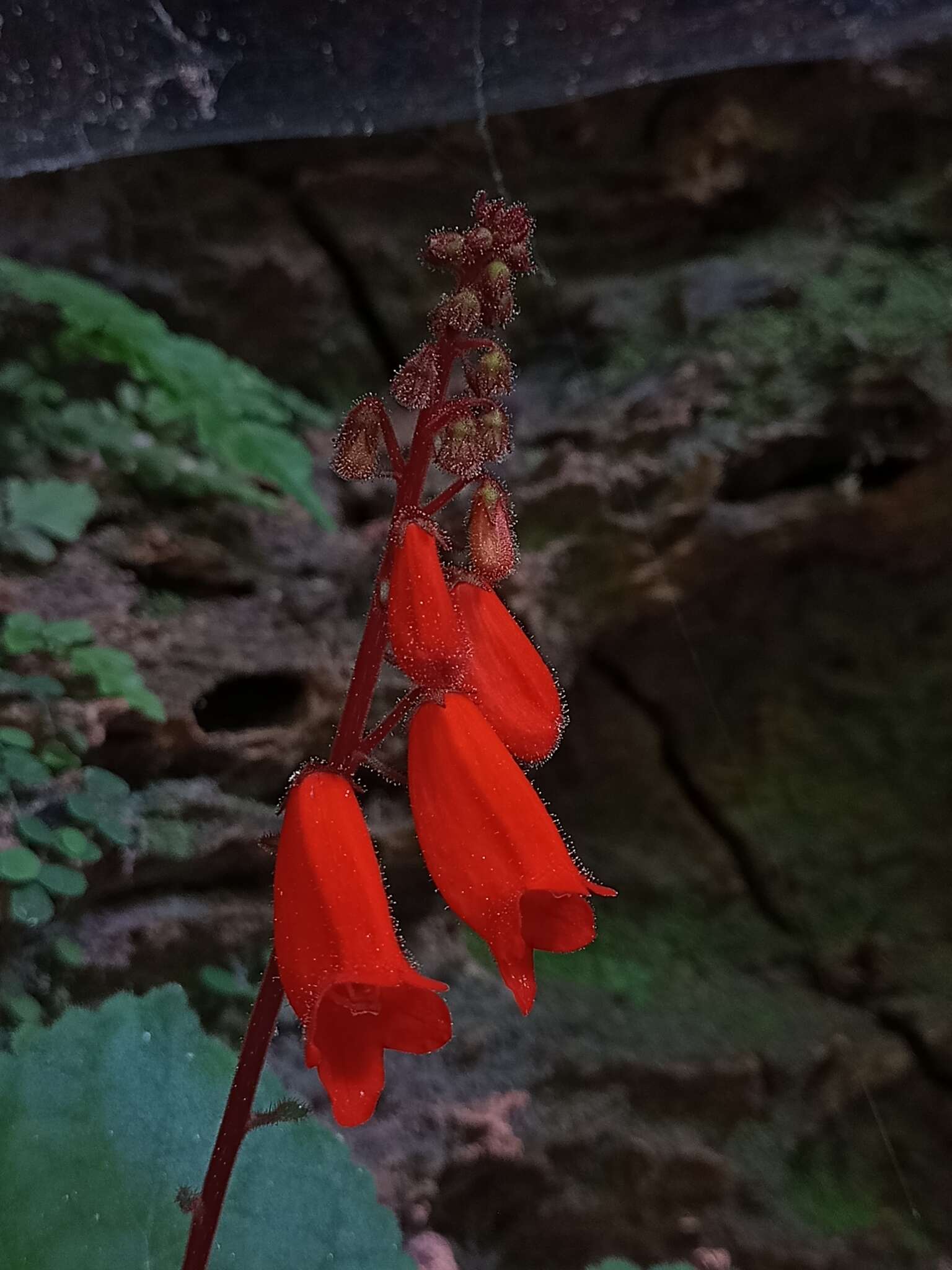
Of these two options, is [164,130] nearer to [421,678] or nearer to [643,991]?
[421,678]

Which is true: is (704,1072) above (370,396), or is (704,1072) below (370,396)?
below

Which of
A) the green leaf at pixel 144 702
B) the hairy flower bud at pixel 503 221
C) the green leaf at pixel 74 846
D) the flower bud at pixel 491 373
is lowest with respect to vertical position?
the green leaf at pixel 74 846

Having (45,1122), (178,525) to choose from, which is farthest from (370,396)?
(178,525)

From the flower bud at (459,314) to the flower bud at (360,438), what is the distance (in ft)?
0.25

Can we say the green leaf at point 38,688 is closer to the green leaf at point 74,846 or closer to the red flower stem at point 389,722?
the green leaf at point 74,846

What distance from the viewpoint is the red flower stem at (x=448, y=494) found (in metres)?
0.71

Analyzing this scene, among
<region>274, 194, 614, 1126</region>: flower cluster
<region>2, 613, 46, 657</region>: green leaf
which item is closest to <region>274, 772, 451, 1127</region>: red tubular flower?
<region>274, 194, 614, 1126</region>: flower cluster

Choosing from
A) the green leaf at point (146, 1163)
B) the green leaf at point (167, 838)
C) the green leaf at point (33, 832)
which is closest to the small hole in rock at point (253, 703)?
the green leaf at point (167, 838)

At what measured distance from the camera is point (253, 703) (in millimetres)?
1780

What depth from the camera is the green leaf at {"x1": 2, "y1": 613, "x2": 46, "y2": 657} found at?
1391 mm

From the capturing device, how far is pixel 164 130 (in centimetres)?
180

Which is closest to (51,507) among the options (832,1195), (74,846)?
(74,846)

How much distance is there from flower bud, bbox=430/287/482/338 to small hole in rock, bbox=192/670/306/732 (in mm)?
1124

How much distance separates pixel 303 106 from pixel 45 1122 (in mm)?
1792
